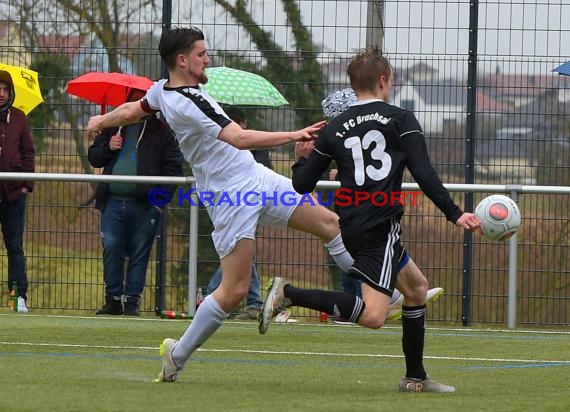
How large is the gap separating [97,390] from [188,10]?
773cm

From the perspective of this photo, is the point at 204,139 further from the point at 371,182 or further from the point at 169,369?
the point at 169,369

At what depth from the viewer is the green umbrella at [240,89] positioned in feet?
42.9

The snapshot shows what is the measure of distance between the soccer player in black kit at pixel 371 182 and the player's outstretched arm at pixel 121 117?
1195 mm

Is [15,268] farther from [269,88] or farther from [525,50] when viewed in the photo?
[525,50]

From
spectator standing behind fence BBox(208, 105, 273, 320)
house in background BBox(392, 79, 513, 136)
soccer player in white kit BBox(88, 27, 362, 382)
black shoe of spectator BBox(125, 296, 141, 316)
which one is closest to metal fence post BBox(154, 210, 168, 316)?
black shoe of spectator BBox(125, 296, 141, 316)

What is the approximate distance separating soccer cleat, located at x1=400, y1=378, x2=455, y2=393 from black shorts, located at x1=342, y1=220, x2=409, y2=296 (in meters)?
0.52

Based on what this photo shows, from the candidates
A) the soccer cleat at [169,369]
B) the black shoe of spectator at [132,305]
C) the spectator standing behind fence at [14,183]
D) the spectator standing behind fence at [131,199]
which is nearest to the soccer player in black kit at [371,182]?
the soccer cleat at [169,369]

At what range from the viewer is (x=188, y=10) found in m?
14.0

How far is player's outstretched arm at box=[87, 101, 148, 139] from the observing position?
7832 mm

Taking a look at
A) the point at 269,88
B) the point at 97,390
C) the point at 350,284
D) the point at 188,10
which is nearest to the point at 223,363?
the point at 97,390

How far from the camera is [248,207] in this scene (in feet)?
24.4

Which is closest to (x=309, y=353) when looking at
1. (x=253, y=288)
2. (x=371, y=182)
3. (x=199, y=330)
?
(x=199, y=330)

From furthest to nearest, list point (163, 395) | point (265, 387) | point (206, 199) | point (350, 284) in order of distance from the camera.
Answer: point (350, 284) < point (206, 199) < point (265, 387) < point (163, 395)

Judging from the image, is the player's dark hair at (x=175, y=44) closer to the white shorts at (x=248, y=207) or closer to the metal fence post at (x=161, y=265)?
the white shorts at (x=248, y=207)
